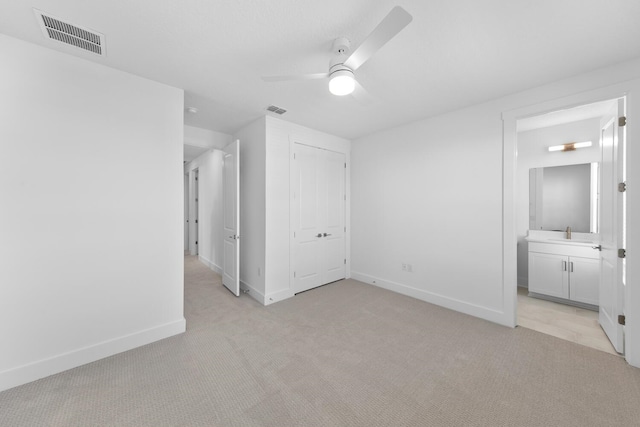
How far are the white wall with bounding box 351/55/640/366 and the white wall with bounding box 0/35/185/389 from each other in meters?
3.00

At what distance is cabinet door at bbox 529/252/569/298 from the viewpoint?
3.38 m

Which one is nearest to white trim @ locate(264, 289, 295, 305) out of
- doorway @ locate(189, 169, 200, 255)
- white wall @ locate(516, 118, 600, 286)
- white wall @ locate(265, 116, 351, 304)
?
white wall @ locate(265, 116, 351, 304)

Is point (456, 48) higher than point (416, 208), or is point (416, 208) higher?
point (456, 48)

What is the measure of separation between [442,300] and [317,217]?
2230 mm

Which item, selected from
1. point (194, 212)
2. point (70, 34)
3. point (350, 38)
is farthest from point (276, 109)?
point (194, 212)

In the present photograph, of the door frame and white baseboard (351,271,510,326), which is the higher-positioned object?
the door frame

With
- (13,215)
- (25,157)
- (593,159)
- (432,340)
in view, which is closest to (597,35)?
(593,159)

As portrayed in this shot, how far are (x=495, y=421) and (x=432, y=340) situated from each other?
96 cm

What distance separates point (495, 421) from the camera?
1531mm

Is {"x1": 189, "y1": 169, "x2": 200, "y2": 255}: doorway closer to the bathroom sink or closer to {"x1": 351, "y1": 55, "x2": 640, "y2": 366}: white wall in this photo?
{"x1": 351, "y1": 55, "x2": 640, "y2": 366}: white wall

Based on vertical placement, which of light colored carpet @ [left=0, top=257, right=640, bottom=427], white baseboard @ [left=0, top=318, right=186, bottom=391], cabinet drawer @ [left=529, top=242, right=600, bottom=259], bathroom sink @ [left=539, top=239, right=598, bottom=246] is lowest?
light colored carpet @ [left=0, top=257, right=640, bottom=427]

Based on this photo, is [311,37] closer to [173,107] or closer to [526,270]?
[173,107]

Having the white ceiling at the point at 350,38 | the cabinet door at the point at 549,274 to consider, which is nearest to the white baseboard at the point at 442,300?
the cabinet door at the point at 549,274

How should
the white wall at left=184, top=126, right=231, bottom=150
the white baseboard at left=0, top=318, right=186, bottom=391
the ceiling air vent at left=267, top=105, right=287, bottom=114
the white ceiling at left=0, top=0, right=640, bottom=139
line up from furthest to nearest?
1. the white wall at left=184, top=126, right=231, bottom=150
2. the ceiling air vent at left=267, top=105, right=287, bottom=114
3. the white baseboard at left=0, top=318, right=186, bottom=391
4. the white ceiling at left=0, top=0, right=640, bottom=139
